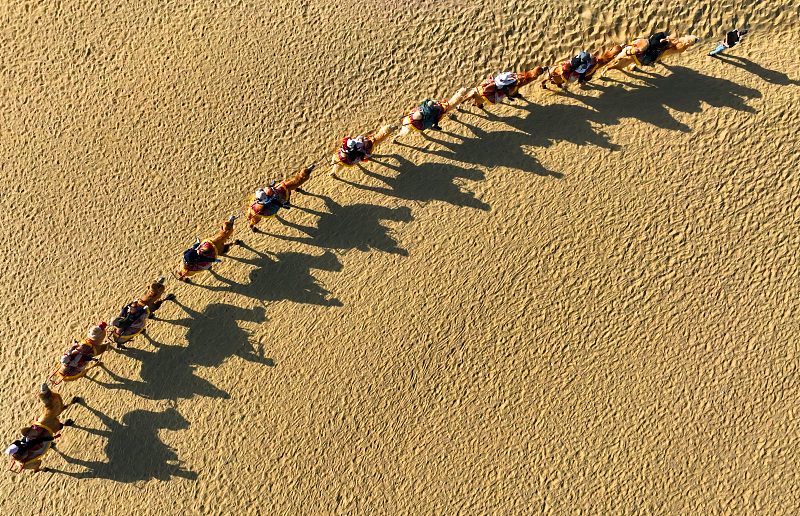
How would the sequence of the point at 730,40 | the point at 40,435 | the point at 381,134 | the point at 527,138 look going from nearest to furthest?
the point at 40,435, the point at 730,40, the point at 381,134, the point at 527,138

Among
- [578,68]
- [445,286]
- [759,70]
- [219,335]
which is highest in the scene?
[578,68]

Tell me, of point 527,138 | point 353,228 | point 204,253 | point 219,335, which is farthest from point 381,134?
point 219,335

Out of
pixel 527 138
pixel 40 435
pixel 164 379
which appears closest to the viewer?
pixel 40 435

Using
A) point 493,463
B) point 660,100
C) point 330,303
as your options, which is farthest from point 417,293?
point 660,100

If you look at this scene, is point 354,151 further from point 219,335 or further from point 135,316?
point 135,316

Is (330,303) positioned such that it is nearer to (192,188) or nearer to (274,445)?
(274,445)

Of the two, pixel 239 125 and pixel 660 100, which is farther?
pixel 239 125
